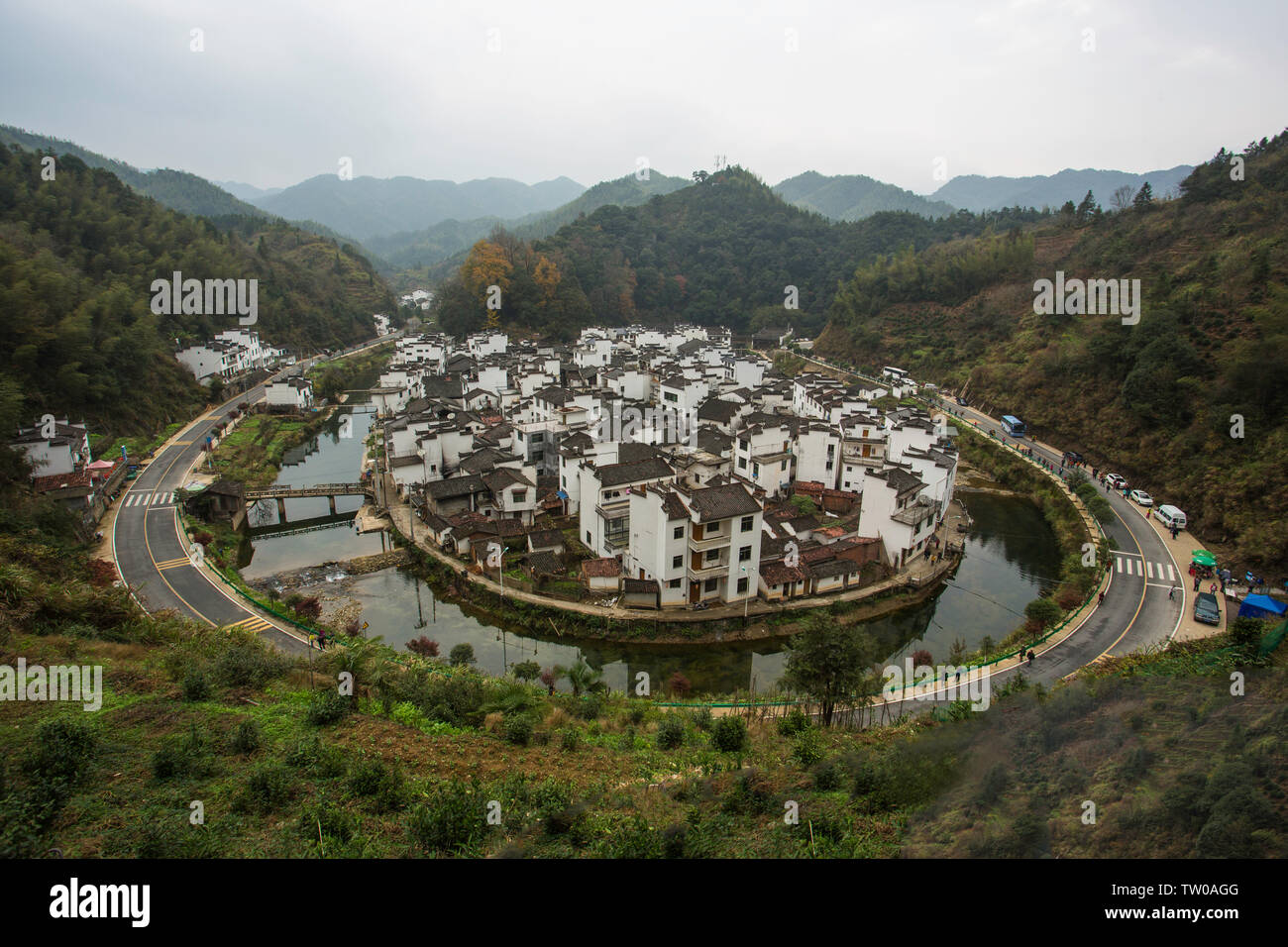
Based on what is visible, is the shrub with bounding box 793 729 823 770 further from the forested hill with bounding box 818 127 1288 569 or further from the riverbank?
the forested hill with bounding box 818 127 1288 569

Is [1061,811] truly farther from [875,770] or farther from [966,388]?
[966,388]

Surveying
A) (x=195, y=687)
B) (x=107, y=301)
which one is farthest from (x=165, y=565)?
(x=107, y=301)

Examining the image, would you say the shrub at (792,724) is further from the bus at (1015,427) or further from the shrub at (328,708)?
the bus at (1015,427)

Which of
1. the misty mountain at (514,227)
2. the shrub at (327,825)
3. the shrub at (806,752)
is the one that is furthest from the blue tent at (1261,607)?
the misty mountain at (514,227)

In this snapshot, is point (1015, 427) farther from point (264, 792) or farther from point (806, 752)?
point (264, 792)

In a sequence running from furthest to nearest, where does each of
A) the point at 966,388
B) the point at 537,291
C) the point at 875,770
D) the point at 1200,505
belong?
the point at 537,291 < the point at 966,388 < the point at 1200,505 < the point at 875,770

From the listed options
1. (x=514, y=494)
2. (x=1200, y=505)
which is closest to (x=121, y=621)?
(x=514, y=494)
